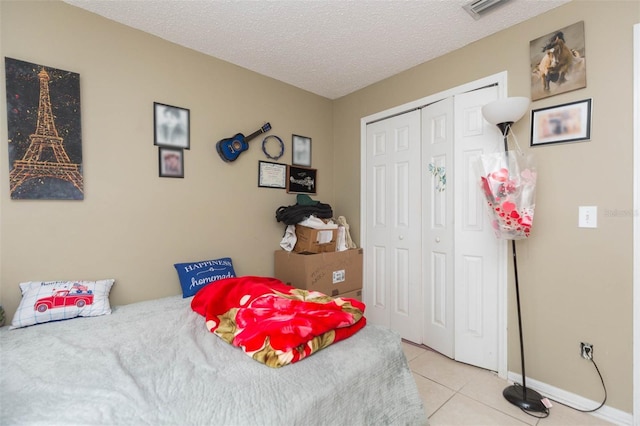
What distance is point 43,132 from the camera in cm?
179

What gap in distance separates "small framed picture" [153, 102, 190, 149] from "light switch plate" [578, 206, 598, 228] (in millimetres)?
2808

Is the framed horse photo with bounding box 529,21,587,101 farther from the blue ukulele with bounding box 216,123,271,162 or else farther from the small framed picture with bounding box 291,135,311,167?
the blue ukulele with bounding box 216,123,271,162

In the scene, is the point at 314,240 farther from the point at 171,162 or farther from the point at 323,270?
the point at 171,162

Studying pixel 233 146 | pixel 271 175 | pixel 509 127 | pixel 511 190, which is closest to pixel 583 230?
pixel 511 190

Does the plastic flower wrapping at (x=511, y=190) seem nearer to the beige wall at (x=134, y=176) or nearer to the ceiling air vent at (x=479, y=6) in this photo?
the ceiling air vent at (x=479, y=6)

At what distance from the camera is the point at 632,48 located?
1626 mm

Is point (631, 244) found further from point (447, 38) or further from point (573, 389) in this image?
point (447, 38)

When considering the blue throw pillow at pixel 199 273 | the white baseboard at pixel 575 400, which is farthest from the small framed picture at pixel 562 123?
the blue throw pillow at pixel 199 273

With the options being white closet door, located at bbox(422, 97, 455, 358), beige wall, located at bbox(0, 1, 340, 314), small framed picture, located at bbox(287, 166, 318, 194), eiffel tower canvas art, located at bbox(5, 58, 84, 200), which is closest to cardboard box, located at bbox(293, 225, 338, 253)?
beige wall, located at bbox(0, 1, 340, 314)

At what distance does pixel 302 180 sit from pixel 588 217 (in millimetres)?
2320

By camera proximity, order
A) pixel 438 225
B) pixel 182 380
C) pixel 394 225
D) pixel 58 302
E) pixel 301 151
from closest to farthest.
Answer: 1. pixel 182 380
2. pixel 58 302
3. pixel 438 225
4. pixel 394 225
5. pixel 301 151

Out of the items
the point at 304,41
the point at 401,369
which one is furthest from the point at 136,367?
the point at 304,41

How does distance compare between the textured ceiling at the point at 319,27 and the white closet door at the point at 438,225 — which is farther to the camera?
the white closet door at the point at 438,225

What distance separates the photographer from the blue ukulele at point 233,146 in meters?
2.54
